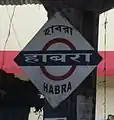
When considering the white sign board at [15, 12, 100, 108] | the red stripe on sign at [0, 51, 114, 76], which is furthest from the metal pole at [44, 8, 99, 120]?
the red stripe on sign at [0, 51, 114, 76]

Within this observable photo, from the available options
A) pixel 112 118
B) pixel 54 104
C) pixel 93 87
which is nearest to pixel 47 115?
pixel 54 104

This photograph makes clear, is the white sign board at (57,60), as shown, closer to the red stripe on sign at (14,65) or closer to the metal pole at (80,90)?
the metal pole at (80,90)

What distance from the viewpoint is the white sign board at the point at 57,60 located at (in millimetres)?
3486

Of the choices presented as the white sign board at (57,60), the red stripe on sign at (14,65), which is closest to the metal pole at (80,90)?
the white sign board at (57,60)

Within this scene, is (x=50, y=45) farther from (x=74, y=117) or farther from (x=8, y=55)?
(x=8, y=55)

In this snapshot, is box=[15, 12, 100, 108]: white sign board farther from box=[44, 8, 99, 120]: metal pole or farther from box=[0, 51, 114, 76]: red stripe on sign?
box=[0, 51, 114, 76]: red stripe on sign

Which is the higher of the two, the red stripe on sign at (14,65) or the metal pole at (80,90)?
Answer: the red stripe on sign at (14,65)

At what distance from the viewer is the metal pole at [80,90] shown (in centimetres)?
351

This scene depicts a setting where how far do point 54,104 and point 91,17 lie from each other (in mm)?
802

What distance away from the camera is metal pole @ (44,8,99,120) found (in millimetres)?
3511

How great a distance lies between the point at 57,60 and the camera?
354 cm

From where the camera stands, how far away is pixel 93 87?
3621mm

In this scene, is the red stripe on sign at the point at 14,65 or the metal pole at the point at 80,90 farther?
the red stripe on sign at the point at 14,65

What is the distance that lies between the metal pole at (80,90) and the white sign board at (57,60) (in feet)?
0.21
